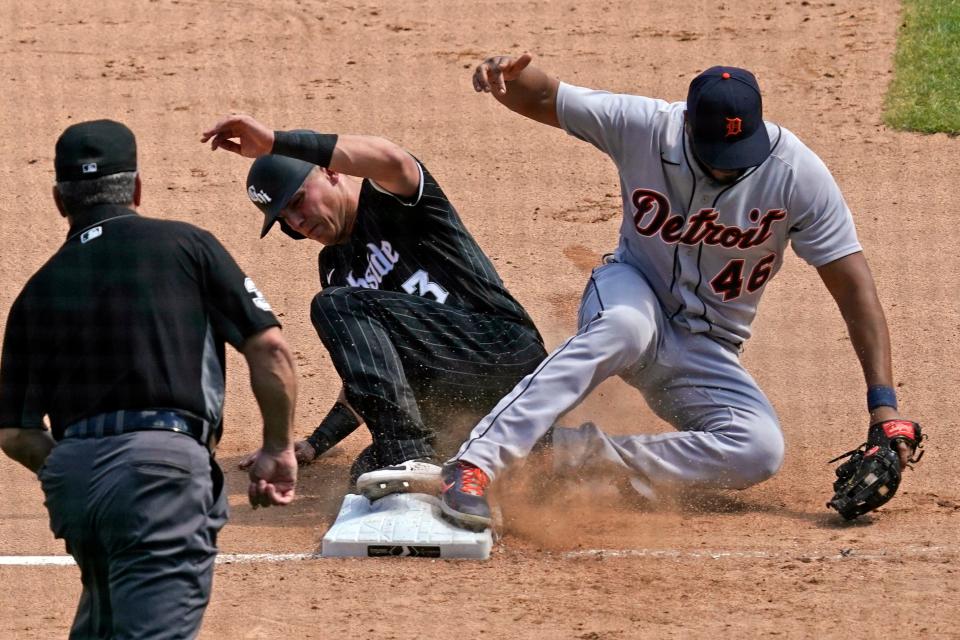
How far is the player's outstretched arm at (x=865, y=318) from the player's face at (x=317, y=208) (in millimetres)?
1614

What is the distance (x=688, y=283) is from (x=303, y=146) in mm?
1345

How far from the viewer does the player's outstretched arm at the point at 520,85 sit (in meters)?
4.70

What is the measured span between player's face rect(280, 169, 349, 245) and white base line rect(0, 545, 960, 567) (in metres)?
1.09

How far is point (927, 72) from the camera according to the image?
326 inches

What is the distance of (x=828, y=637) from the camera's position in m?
3.70

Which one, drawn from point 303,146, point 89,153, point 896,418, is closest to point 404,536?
point 303,146

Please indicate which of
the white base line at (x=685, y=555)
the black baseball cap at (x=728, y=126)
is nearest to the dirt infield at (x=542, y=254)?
the white base line at (x=685, y=555)

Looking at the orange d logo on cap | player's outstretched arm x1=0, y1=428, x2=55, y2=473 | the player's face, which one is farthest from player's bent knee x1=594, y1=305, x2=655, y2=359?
player's outstretched arm x1=0, y1=428, x2=55, y2=473

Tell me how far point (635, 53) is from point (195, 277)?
6112mm

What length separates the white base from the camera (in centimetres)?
428

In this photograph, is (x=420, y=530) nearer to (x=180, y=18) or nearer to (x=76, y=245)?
(x=76, y=245)

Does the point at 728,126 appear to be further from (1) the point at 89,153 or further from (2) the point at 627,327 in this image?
(1) the point at 89,153

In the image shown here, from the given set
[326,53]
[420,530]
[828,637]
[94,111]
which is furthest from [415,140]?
[828,637]

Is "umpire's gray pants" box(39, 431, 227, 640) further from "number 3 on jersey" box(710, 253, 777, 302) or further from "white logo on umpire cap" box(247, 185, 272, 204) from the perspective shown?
"number 3 on jersey" box(710, 253, 777, 302)
